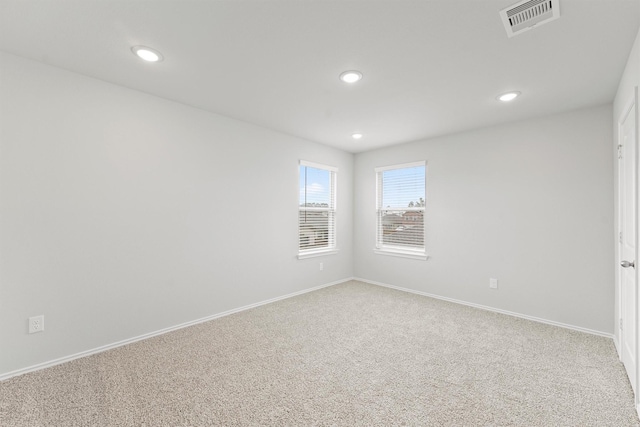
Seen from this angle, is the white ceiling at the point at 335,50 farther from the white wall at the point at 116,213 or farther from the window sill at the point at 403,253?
the window sill at the point at 403,253

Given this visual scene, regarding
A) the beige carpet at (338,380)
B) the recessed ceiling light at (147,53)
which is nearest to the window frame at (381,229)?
the beige carpet at (338,380)

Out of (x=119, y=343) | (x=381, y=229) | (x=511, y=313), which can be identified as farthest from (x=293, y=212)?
(x=511, y=313)

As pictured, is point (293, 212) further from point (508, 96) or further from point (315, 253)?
point (508, 96)

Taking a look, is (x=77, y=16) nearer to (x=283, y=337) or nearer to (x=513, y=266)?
(x=283, y=337)

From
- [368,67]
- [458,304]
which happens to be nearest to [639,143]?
[368,67]

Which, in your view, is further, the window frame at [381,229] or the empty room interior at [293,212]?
the window frame at [381,229]

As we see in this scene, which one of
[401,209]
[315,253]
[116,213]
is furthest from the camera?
[401,209]

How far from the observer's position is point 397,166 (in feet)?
15.6

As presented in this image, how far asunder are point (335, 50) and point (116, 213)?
2422 millimetres

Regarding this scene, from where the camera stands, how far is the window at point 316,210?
4539 mm

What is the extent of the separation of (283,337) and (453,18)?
9.69 ft

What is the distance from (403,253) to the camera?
4.68 meters

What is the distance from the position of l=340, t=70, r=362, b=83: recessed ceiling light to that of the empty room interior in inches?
0.9

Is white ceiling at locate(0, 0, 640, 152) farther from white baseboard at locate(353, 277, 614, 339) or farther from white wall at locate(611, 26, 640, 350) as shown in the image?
white baseboard at locate(353, 277, 614, 339)
